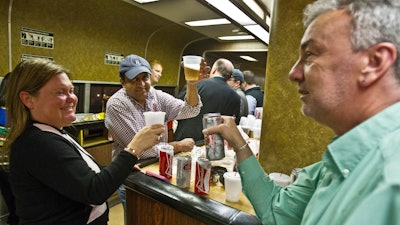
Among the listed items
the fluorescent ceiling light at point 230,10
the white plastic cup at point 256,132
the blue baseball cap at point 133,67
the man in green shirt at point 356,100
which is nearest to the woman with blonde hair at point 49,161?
the blue baseball cap at point 133,67

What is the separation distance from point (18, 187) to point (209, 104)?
6.58 ft

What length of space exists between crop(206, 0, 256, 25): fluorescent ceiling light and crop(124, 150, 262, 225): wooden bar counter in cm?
155

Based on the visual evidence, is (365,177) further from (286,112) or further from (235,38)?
(235,38)

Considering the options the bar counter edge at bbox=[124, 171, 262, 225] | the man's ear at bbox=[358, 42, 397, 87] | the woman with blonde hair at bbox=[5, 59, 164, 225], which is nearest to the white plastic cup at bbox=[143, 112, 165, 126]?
the woman with blonde hair at bbox=[5, 59, 164, 225]

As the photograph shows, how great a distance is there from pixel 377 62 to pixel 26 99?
52.0 inches

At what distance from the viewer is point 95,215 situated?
1.21m

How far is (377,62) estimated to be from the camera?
1.79ft

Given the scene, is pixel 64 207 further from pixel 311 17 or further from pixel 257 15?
pixel 257 15

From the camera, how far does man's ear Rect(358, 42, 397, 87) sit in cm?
53

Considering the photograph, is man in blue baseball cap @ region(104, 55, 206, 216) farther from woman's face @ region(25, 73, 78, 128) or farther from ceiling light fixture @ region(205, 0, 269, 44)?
ceiling light fixture @ region(205, 0, 269, 44)

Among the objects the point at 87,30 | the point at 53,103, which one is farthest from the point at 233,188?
the point at 87,30

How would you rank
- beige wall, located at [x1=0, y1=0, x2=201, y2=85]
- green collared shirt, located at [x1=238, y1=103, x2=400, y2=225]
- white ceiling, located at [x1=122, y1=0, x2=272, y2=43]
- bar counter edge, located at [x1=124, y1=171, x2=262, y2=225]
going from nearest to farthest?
green collared shirt, located at [x1=238, y1=103, x2=400, y2=225], bar counter edge, located at [x1=124, y1=171, x2=262, y2=225], beige wall, located at [x1=0, y1=0, x2=201, y2=85], white ceiling, located at [x1=122, y1=0, x2=272, y2=43]

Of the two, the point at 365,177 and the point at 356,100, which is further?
the point at 356,100

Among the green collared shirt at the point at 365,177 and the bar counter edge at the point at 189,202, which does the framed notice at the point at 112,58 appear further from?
the green collared shirt at the point at 365,177
